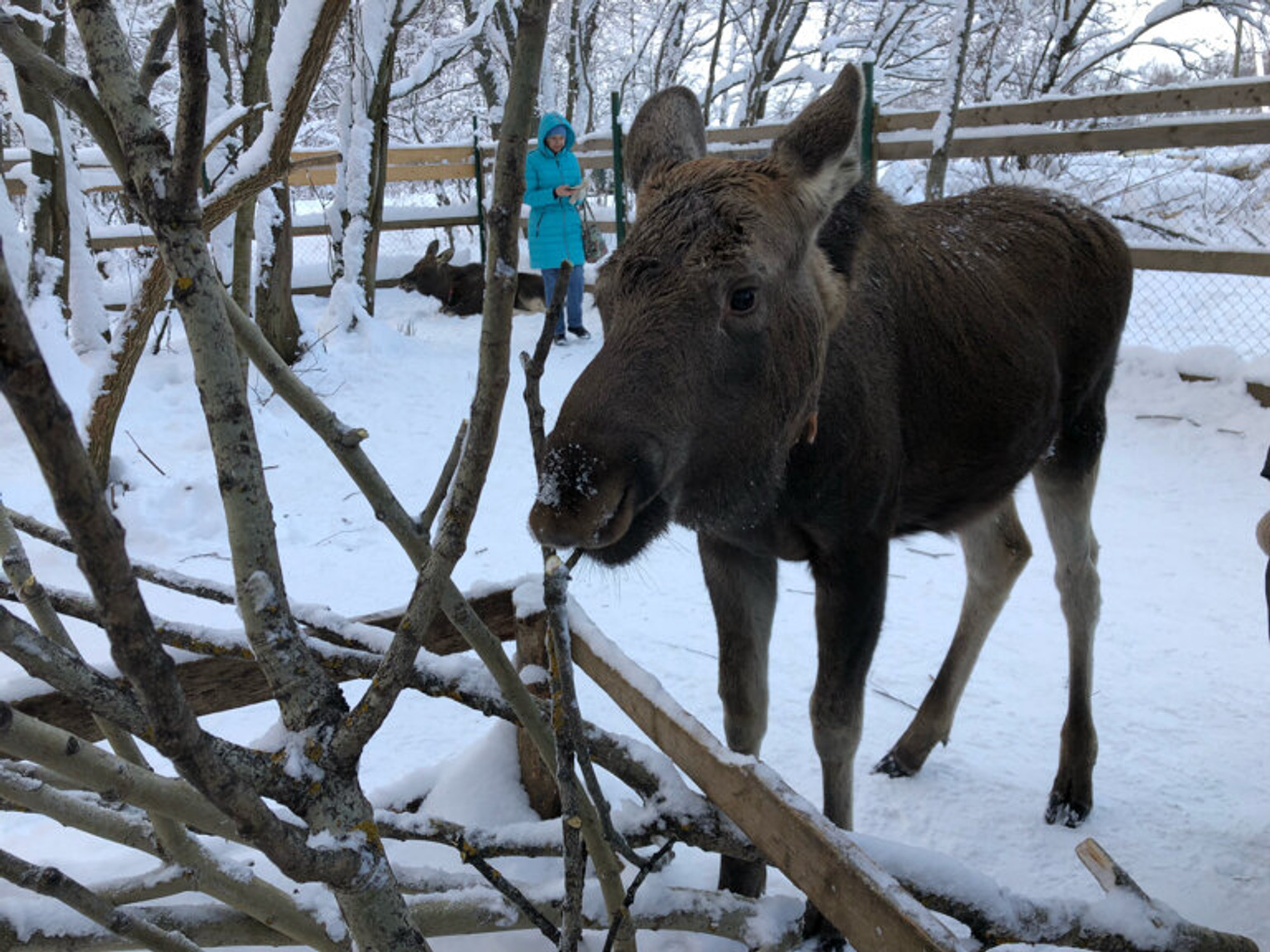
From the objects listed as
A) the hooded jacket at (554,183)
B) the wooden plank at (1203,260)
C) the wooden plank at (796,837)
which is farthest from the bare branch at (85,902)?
the hooded jacket at (554,183)

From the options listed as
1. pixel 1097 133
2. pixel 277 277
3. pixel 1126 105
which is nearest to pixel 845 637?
pixel 1097 133

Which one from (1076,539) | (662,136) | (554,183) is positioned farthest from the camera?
(554,183)

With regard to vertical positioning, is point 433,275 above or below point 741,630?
above

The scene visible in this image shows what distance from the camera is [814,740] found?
267 cm

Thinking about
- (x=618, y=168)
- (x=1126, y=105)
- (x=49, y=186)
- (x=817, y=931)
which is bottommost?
(x=817, y=931)

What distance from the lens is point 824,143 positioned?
7.19ft

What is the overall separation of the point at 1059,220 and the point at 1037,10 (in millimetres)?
17845

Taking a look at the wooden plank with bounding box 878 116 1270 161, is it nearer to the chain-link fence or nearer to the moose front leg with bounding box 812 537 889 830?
the chain-link fence

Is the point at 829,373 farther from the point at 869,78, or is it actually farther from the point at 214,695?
the point at 869,78

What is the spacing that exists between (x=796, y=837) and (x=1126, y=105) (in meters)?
8.78

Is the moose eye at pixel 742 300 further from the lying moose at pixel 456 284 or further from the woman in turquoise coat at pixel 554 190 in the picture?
the lying moose at pixel 456 284

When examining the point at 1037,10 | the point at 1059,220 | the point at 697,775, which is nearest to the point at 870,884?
the point at 697,775

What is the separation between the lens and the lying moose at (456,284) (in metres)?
12.7

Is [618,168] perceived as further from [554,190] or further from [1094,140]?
[1094,140]
